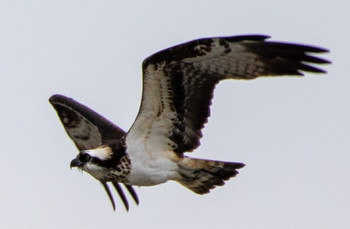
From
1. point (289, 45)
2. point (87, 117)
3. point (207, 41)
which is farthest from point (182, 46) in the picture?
point (87, 117)

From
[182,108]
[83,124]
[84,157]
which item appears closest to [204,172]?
[182,108]

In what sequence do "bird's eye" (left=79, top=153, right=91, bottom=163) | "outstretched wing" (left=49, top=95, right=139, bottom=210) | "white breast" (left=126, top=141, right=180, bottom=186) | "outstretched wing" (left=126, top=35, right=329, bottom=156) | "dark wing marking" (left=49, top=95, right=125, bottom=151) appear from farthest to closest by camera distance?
1. "dark wing marking" (left=49, top=95, right=125, bottom=151)
2. "outstretched wing" (left=49, top=95, right=139, bottom=210)
3. "bird's eye" (left=79, top=153, right=91, bottom=163)
4. "white breast" (left=126, top=141, right=180, bottom=186)
5. "outstretched wing" (left=126, top=35, right=329, bottom=156)

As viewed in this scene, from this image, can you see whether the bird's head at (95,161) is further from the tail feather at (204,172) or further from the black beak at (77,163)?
the tail feather at (204,172)

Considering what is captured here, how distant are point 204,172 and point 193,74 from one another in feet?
4.43

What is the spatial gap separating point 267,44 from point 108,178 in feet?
8.33

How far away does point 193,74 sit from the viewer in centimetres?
1352

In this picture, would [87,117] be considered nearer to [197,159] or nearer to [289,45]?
[197,159]

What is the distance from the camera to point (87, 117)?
15.9 metres

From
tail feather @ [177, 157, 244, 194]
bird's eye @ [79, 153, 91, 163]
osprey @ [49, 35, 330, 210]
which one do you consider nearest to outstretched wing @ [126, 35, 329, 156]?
osprey @ [49, 35, 330, 210]

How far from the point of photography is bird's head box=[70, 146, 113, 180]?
46.0 feet

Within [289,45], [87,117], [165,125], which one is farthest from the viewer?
[87,117]

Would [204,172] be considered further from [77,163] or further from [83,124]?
[83,124]

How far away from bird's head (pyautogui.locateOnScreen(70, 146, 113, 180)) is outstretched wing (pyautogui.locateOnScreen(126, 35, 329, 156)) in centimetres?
29

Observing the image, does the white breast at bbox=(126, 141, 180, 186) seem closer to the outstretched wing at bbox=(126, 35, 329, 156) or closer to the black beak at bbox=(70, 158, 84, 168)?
the outstretched wing at bbox=(126, 35, 329, 156)
